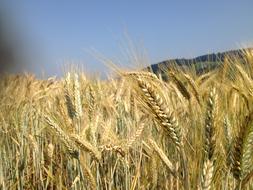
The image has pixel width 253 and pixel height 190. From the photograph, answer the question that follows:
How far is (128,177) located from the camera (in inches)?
66.8

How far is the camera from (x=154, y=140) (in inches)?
78.4

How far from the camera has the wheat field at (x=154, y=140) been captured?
3.59ft

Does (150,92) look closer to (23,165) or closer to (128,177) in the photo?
(128,177)

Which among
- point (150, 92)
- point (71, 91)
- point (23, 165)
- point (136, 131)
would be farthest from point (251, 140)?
point (23, 165)

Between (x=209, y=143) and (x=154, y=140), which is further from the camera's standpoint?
(x=154, y=140)

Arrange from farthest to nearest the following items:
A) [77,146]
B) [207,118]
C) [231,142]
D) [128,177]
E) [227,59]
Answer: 1. [227,59]
2. [128,177]
3. [77,146]
4. [231,142]
5. [207,118]

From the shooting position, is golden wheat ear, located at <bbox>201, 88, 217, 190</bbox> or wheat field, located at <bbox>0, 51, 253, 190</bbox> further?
wheat field, located at <bbox>0, 51, 253, 190</bbox>

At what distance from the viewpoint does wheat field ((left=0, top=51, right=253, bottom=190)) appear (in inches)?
43.1

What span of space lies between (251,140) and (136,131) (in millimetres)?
616

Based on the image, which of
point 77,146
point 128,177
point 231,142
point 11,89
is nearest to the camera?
point 231,142

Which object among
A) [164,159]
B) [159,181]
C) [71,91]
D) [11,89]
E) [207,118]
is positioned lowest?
[159,181]

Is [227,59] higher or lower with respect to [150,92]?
higher

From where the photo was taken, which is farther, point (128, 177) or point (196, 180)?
point (128, 177)

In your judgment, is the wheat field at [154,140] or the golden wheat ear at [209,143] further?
the wheat field at [154,140]
